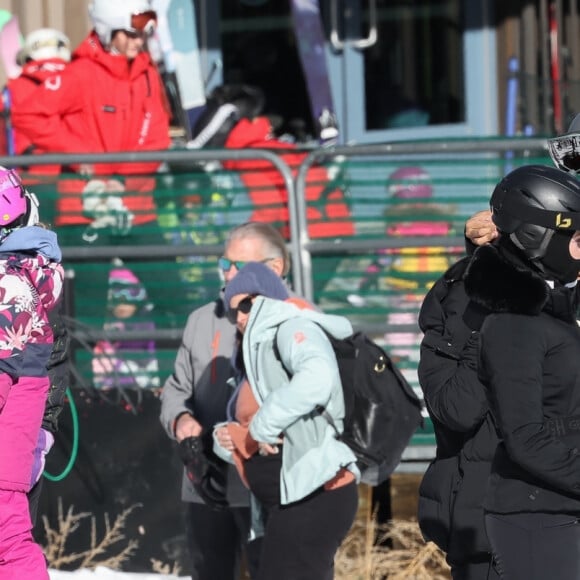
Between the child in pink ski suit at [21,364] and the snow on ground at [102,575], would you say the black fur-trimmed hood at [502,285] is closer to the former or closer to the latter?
the child in pink ski suit at [21,364]

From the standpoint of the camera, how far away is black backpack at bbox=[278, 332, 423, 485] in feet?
16.6

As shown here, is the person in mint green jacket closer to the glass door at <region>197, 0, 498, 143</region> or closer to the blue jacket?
the blue jacket

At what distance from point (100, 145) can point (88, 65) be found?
0.44m

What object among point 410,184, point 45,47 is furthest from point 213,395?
point 45,47

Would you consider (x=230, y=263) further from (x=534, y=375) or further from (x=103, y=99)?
(x=534, y=375)

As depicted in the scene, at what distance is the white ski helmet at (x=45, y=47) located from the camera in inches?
304

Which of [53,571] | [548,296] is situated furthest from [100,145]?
[548,296]

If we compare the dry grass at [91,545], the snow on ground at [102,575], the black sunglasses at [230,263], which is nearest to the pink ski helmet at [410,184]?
the black sunglasses at [230,263]

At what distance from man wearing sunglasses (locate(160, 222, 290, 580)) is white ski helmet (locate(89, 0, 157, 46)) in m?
2.03

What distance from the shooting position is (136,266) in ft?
22.3

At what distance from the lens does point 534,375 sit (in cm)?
347

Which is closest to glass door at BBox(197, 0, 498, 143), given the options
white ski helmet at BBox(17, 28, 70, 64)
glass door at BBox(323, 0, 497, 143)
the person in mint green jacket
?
glass door at BBox(323, 0, 497, 143)

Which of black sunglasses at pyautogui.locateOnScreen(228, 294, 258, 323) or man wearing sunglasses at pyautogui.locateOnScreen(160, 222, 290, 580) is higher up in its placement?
black sunglasses at pyautogui.locateOnScreen(228, 294, 258, 323)

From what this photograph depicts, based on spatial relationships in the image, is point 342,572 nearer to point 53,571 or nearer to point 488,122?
point 53,571
